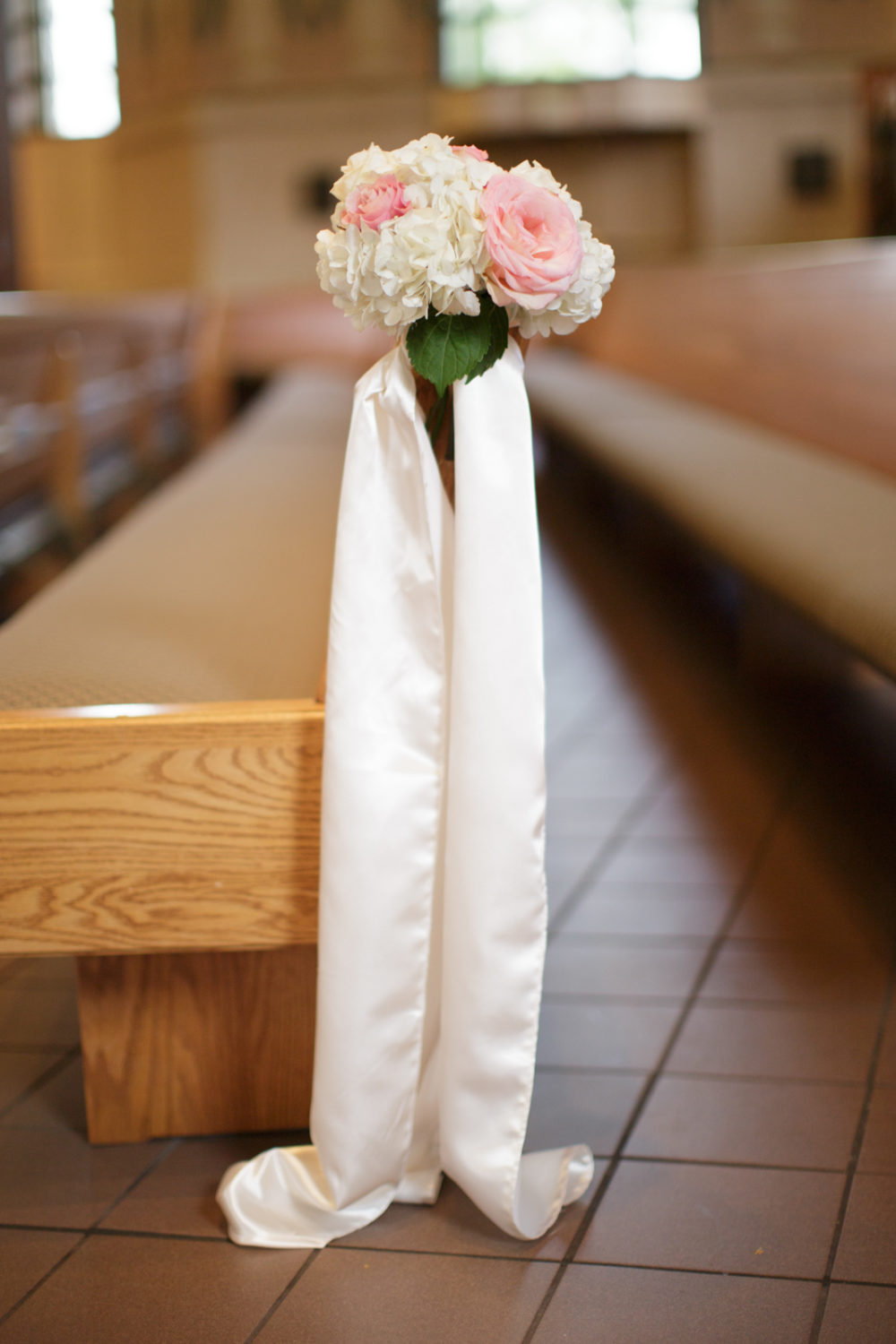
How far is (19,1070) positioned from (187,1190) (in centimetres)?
39

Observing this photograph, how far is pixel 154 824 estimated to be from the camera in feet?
4.93

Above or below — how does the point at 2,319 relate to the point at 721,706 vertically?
above

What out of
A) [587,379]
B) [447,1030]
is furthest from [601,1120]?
[587,379]

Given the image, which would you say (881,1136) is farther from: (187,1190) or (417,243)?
(417,243)

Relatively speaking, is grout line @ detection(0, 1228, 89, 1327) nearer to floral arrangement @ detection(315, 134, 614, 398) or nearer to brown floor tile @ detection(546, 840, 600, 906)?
floral arrangement @ detection(315, 134, 614, 398)

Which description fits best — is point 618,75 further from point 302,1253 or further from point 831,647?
point 302,1253

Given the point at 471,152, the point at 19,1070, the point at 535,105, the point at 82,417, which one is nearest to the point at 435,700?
the point at 471,152

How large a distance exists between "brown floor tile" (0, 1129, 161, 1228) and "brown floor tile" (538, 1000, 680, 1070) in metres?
0.56

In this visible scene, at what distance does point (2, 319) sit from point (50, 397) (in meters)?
0.28

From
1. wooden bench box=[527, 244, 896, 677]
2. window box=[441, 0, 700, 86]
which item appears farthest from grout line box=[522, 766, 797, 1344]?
window box=[441, 0, 700, 86]

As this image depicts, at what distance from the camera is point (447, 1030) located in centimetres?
145

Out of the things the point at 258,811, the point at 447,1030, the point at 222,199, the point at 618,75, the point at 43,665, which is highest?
the point at 618,75

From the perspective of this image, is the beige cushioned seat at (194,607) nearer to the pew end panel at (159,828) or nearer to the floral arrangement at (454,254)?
the pew end panel at (159,828)

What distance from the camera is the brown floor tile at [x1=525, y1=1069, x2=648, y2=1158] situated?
168 centimetres
